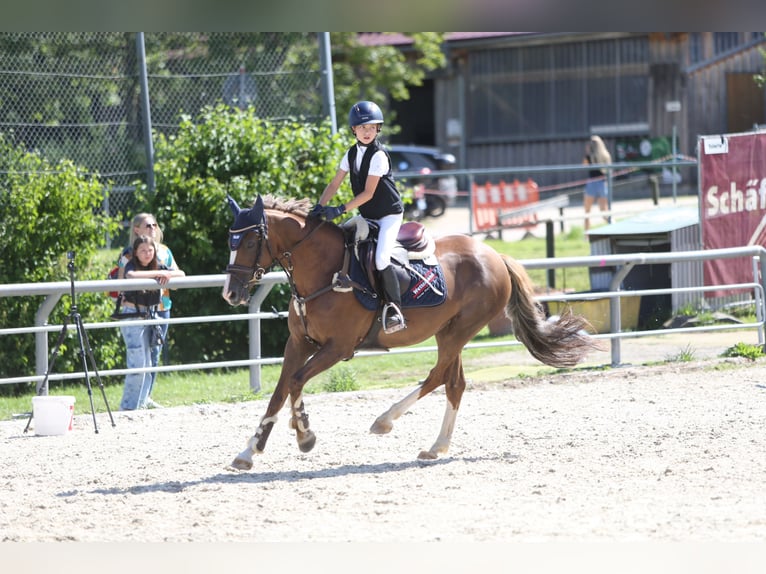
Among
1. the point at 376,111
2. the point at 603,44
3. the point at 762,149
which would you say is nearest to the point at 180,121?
the point at 376,111

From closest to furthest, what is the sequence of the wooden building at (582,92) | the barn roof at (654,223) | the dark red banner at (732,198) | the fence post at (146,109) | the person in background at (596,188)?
the fence post at (146,109)
the dark red banner at (732,198)
the barn roof at (654,223)
the person in background at (596,188)
the wooden building at (582,92)

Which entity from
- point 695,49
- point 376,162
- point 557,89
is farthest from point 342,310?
point 557,89

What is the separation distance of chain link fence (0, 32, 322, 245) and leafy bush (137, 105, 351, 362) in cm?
37

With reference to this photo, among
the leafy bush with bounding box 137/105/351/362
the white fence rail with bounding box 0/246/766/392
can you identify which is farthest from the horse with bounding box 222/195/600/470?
the leafy bush with bounding box 137/105/351/362

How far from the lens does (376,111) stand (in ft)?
28.1

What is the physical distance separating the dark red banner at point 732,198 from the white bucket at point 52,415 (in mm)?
8363

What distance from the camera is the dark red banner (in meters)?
15.1

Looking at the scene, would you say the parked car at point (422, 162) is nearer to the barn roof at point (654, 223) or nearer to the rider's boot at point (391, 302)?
the barn roof at point (654, 223)

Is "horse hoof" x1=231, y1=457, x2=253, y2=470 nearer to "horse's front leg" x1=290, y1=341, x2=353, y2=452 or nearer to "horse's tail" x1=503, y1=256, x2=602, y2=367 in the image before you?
"horse's front leg" x1=290, y1=341, x2=353, y2=452

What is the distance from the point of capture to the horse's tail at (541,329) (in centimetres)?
966

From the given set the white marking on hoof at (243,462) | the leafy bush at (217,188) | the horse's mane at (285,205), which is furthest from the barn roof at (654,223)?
the white marking on hoof at (243,462)

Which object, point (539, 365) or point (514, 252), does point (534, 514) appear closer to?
point (539, 365)

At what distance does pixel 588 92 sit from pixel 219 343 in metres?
23.8

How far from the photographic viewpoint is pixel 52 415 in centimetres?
1018
